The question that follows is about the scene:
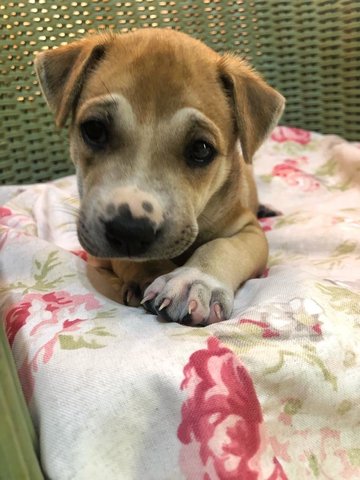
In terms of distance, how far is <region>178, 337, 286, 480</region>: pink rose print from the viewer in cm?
119

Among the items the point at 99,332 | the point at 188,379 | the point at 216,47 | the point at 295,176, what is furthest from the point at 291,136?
the point at 188,379

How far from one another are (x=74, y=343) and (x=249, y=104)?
1179 millimetres

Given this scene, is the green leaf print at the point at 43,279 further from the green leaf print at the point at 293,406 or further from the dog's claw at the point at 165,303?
the green leaf print at the point at 293,406

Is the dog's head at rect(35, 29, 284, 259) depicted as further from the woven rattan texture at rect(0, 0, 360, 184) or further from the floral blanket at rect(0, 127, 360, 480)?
the woven rattan texture at rect(0, 0, 360, 184)

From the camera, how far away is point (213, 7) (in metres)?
3.57

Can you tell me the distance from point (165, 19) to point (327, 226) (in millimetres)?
1783

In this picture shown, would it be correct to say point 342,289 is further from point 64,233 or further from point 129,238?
point 64,233

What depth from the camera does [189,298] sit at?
1.62m

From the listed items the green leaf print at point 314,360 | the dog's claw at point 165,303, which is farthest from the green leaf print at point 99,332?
the green leaf print at point 314,360

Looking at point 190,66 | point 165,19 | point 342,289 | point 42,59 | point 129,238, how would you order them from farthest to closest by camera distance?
point 165,19
point 42,59
point 190,66
point 342,289
point 129,238

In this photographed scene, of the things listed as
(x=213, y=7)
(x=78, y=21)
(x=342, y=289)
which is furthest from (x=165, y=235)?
(x=213, y=7)

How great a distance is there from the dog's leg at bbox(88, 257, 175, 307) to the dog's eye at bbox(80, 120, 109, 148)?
0.45 meters

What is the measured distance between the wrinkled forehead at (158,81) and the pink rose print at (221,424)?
837 millimetres

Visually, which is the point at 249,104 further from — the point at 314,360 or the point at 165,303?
the point at 314,360
